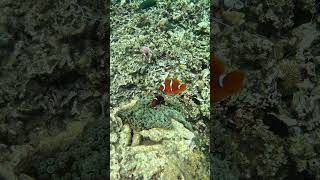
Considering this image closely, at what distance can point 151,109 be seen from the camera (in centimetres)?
340

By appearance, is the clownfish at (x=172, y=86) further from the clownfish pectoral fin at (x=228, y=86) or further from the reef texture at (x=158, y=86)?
the clownfish pectoral fin at (x=228, y=86)

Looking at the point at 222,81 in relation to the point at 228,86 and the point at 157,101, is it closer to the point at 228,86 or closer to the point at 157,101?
the point at 228,86

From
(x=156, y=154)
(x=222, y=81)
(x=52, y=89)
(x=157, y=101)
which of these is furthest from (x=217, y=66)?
(x=52, y=89)

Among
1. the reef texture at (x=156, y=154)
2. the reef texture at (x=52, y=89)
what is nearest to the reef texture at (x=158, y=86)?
the reef texture at (x=156, y=154)

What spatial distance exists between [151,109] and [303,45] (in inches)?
44.9

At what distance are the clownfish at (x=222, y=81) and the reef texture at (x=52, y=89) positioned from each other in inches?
30.4

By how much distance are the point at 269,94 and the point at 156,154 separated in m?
0.87

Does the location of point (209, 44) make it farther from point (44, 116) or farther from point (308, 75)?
point (44, 116)

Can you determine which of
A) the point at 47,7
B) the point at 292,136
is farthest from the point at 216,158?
the point at 47,7

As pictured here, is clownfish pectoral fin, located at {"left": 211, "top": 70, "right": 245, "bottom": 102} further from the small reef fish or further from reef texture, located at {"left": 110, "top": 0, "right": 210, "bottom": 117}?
the small reef fish

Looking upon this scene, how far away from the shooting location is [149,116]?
3381mm

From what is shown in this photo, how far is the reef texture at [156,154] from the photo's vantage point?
3.23 metres

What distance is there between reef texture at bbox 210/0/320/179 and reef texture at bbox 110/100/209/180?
0.48 ft

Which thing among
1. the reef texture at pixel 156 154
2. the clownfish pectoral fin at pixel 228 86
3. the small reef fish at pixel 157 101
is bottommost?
the reef texture at pixel 156 154
